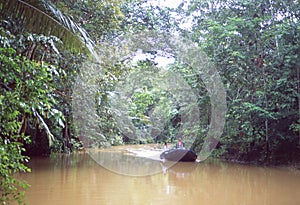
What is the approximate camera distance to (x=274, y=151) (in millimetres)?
9594

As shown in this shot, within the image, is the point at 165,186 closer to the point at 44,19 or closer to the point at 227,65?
the point at 44,19

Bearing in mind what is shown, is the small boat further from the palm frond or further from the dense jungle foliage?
the palm frond

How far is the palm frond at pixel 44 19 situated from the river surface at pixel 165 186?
2.41m

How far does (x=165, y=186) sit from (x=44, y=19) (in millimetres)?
4191

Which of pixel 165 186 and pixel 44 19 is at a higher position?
pixel 44 19

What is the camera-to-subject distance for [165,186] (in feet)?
22.3

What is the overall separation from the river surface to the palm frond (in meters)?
2.41

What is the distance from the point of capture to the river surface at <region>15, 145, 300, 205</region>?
214 inches

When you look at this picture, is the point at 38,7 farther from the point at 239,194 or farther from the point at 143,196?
the point at 239,194

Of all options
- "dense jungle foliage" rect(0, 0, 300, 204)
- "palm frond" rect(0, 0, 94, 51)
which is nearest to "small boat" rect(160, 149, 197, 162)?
"dense jungle foliage" rect(0, 0, 300, 204)

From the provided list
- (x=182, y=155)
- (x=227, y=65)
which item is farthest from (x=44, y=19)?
(x=182, y=155)

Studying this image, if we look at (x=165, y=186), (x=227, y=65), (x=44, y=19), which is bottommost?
(x=165, y=186)

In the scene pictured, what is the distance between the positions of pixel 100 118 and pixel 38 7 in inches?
258

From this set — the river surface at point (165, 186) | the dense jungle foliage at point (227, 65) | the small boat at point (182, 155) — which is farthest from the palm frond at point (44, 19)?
the small boat at point (182, 155)
